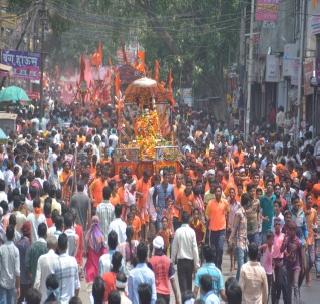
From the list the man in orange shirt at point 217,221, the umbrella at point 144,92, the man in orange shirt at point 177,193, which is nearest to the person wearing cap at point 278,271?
the man in orange shirt at point 217,221

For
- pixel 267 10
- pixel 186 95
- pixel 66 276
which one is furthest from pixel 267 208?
pixel 186 95

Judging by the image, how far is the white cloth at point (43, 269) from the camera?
1091 cm

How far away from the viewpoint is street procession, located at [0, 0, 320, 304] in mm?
11227

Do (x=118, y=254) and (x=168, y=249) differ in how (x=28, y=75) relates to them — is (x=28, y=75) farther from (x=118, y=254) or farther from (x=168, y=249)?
(x=118, y=254)

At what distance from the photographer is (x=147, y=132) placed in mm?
24719

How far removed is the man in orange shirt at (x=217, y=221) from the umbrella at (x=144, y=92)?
398 inches

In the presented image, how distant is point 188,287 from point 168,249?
2.51 metres

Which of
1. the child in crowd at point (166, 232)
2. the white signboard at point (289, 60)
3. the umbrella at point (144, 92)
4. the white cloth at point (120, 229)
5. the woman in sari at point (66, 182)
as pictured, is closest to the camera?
the white cloth at point (120, 229)

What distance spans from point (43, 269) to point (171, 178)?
6834mm

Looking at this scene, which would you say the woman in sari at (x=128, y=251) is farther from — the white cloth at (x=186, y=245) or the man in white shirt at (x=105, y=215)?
the man in white shirt at (x=105, y=215)

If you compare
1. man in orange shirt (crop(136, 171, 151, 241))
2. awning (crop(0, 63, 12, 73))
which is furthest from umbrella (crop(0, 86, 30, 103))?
man in orange shirt (crop(136, 171, 151, 241))

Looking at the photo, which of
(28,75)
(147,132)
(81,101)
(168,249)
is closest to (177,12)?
(81,101)

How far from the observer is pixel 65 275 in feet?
35.8

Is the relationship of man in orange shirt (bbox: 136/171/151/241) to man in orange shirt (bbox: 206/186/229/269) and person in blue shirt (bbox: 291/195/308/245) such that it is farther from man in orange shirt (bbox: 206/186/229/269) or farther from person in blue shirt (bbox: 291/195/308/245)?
person in blue shirt (bbox: 291/195/308/245)
